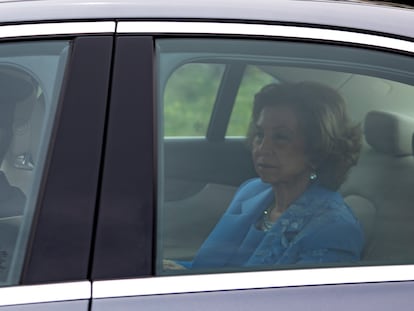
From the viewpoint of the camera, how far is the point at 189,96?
91.0 inches

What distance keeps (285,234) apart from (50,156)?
1.83 feet

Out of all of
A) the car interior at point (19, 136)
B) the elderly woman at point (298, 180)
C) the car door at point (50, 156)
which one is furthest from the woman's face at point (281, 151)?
the car interior at point (19, 136)

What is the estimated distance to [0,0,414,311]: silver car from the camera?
79.7 inches

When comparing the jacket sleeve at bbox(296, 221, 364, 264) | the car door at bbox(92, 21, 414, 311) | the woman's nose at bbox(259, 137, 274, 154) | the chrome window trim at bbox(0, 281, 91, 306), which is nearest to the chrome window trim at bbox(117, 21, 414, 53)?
the car door at bbox(92, 21, 414, 311)

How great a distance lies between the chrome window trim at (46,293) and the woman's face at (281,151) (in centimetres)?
50

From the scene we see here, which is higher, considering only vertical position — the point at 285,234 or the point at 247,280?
the point at 285,234

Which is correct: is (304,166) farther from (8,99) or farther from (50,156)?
(8,99)

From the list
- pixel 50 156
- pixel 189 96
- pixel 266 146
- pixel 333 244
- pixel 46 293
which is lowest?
pixel 46 293

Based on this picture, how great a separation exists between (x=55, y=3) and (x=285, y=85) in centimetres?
56

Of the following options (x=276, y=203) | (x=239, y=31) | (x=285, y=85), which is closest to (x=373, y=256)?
(x=276, y=203)

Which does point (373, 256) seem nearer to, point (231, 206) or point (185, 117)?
point (231, 206)

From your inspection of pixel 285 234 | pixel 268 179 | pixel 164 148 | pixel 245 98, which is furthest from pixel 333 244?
pixel 245 98

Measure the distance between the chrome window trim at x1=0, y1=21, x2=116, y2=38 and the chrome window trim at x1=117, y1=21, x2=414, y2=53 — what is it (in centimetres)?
4

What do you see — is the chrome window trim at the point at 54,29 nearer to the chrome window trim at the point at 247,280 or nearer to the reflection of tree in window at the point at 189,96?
the reflection of tree in window at the point at 189,96
